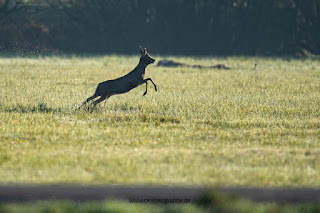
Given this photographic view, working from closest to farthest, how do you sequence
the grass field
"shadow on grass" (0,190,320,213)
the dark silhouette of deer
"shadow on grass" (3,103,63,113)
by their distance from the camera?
"shadow on grass" (0,190,320,213), the grass field, the dark silhouette of deer, "shadow on grass" (3,103,63,113)

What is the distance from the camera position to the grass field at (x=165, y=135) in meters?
8.97

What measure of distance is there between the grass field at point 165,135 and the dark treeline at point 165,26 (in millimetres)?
25315

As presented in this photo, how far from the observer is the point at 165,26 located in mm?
52000

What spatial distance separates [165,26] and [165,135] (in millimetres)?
40186

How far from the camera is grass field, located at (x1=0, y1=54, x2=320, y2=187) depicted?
8969 millimetres

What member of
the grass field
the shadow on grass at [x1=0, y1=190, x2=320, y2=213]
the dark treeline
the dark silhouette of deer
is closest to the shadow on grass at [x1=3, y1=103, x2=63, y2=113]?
the grass field

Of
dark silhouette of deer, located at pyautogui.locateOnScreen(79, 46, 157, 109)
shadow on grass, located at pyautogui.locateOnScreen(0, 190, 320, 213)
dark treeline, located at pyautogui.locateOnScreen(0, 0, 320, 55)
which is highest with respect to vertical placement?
dark treeline, located at pyautogui.locateOnScreen(0, 0, 320, 55)

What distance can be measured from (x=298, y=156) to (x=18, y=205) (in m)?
5.37

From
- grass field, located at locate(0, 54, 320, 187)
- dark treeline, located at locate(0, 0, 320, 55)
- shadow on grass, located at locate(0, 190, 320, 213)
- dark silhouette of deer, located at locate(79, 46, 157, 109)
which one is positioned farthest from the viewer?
dark treeline, located at locate(0, 0, 320, 55)

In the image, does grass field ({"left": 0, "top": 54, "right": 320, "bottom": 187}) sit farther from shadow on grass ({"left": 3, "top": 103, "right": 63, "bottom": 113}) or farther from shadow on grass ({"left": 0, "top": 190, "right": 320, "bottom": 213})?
shadow on grass ({"left": 0, "top": 190, "right": 320, "bottom": 213})

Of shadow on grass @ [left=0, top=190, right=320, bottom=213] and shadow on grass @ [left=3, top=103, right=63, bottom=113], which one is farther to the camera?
shadow on grass @ [left=3, top=103, right=63, bottom=113]

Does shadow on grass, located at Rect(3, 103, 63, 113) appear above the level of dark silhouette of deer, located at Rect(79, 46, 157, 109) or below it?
below

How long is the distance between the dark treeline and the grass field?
25.3 m

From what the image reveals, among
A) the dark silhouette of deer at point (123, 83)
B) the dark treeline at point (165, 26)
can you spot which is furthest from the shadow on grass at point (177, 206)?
the dark treeline at point (165, 26)
